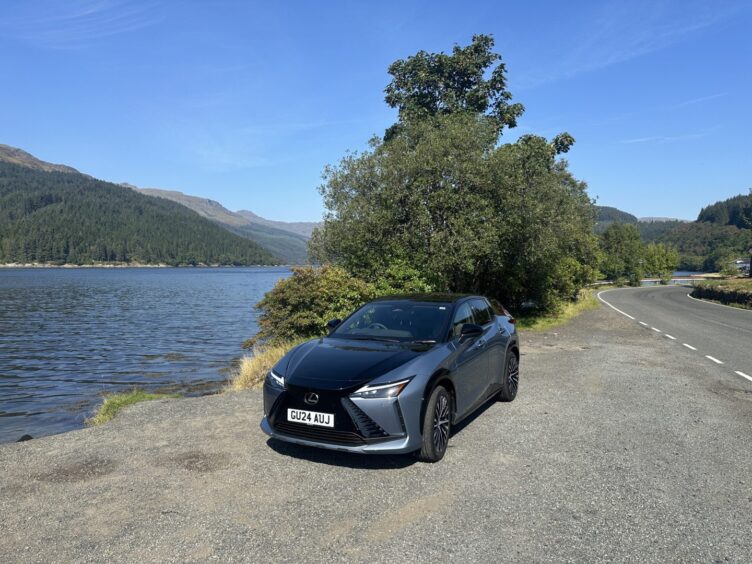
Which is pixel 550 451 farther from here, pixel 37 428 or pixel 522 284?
pixel 522 284

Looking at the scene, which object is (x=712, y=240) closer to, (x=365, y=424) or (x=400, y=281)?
(x=400, y=281)

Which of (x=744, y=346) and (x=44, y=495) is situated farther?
(x=744, y=346)

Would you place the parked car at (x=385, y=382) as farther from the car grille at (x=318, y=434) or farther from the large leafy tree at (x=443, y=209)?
the large leafy tree at (x=443, y=209)

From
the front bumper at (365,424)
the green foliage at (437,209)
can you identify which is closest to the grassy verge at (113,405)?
the front bumper at (365,424)

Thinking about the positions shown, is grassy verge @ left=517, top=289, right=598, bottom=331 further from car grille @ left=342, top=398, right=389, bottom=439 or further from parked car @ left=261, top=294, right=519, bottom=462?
car grille @ left=342, top=398, right=389, bottom=439

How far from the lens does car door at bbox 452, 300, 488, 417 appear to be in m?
5.70

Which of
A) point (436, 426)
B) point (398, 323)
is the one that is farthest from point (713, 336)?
point (436, 426)

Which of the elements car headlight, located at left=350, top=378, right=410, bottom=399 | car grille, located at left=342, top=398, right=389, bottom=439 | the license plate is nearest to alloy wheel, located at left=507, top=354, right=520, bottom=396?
car headlight, located at left=350, top=378, right=410, bottom=399

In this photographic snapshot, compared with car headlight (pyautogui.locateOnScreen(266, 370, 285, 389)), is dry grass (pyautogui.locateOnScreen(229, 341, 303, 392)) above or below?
below

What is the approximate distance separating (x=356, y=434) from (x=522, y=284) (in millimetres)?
20893

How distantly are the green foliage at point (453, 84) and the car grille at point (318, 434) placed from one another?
24.0m

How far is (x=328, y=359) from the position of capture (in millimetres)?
5223

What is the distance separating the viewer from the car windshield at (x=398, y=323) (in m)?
5.93

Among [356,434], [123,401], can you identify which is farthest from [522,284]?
[356,434]
